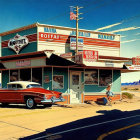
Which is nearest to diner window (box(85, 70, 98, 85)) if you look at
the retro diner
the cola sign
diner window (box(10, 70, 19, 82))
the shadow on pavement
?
the retro diner

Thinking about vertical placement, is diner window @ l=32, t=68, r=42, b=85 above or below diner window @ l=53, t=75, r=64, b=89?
above

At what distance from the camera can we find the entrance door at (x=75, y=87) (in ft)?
73.1

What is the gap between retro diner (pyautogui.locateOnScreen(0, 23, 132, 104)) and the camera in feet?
69.6

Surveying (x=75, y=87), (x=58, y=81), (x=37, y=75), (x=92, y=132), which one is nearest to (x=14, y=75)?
(x=37, y=75)

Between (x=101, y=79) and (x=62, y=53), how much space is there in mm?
4174

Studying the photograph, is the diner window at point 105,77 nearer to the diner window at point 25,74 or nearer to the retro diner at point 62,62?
the retro diner at point 62,62

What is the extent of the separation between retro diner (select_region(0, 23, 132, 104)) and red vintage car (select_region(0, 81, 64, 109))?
2.95 metres

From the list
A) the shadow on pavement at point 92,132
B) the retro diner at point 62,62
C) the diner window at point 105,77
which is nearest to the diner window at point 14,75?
the retro diner at point 62,62

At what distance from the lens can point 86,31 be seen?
26.4 m

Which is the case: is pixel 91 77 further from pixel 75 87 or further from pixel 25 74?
pixel 25 74

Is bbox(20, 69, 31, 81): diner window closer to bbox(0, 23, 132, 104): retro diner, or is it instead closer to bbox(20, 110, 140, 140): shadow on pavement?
bbox(0, 23, 132, 104): retro diner

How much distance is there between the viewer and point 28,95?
17.7 metres

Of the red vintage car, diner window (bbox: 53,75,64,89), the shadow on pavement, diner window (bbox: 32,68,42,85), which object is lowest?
the shadow on pavement

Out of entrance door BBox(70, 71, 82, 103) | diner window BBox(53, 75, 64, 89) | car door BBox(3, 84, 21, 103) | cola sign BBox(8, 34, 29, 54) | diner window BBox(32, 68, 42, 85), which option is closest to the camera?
car door BBox(3, 84, 21, 103)
